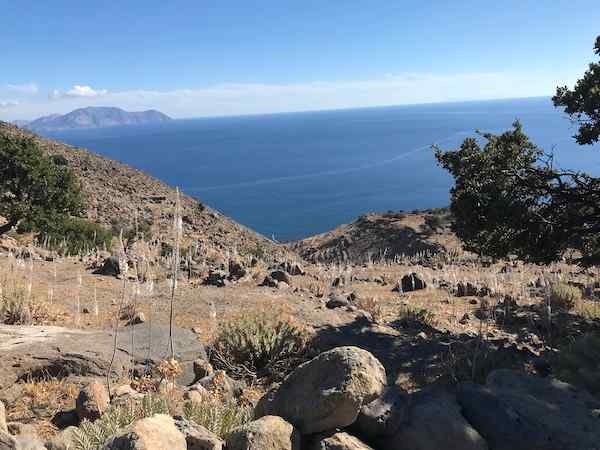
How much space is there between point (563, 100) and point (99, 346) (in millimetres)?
10931

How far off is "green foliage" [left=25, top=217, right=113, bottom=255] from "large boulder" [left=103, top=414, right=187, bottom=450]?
49.7 ft

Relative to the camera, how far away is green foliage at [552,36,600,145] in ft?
34.7

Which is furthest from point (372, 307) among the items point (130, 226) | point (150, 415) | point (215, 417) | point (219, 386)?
point (130, 226)

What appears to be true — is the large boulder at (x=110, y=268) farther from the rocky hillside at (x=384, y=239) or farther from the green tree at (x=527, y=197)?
the rocky hillside at (x=384, y=239)

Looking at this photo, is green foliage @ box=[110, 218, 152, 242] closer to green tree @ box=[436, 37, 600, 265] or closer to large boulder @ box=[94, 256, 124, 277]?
large boulder @ box=[94, 256, 124, 277]

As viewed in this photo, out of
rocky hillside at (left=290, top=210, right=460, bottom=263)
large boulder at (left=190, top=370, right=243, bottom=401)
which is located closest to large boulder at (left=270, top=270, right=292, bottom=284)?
large boulder at (left=190, top=370, right=243, bottom=401)

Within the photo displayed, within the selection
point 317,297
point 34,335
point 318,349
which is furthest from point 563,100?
point 34,335

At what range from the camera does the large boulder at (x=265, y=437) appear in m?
3.75

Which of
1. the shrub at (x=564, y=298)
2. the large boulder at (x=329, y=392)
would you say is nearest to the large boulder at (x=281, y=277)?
the shrub at (x=564, y=298)

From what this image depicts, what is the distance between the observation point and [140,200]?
42.4 meters

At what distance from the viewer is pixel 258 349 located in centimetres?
762

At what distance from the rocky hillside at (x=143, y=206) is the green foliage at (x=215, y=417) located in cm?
2530

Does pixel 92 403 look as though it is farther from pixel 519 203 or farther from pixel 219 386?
pixel 519 203

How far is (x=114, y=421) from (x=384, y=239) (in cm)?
4019
